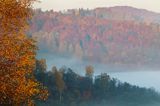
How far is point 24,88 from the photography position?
2634 cm

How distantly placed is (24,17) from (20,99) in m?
3.78

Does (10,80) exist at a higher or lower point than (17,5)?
lower

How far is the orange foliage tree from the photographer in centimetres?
2650

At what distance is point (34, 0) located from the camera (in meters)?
27.5

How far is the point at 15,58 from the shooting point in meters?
26.8

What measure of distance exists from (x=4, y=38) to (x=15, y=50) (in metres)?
0.73

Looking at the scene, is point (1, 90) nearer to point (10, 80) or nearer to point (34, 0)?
point (10, 80)

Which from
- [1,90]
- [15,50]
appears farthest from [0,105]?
[15,50]

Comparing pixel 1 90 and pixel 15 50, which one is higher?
pixel 15 50

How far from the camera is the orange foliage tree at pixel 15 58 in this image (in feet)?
86.9

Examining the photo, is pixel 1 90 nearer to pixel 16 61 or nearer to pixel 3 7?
pixel 16 61

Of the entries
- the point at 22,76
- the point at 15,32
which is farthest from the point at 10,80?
the point at 15,32

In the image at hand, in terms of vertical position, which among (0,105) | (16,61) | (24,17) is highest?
(24,17)

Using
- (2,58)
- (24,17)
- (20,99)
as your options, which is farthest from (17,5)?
(20,99)
